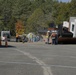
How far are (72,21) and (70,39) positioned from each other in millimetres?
35360

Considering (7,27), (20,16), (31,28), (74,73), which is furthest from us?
(20,16)

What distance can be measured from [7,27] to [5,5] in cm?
1758

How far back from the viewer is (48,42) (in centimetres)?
4212

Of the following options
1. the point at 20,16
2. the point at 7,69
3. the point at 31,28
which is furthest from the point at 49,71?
the point at 20,16

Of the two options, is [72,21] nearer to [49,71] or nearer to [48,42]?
[48,42]

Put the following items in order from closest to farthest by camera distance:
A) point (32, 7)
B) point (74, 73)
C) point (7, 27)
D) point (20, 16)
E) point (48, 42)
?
point (74, 73)
point (48, 42)
point (7, 27)
point (20, 16)
point (32, 7)

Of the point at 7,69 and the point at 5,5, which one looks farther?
the point at 5,5

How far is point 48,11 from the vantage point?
128m

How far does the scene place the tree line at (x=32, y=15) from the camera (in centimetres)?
10156

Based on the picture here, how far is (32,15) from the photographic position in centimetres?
10494

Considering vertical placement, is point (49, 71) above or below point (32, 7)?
below

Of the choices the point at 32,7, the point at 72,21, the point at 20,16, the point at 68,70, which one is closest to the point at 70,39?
the point at 68,70

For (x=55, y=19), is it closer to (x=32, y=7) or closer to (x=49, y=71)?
(x=32, y=7)

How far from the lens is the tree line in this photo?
102 m
